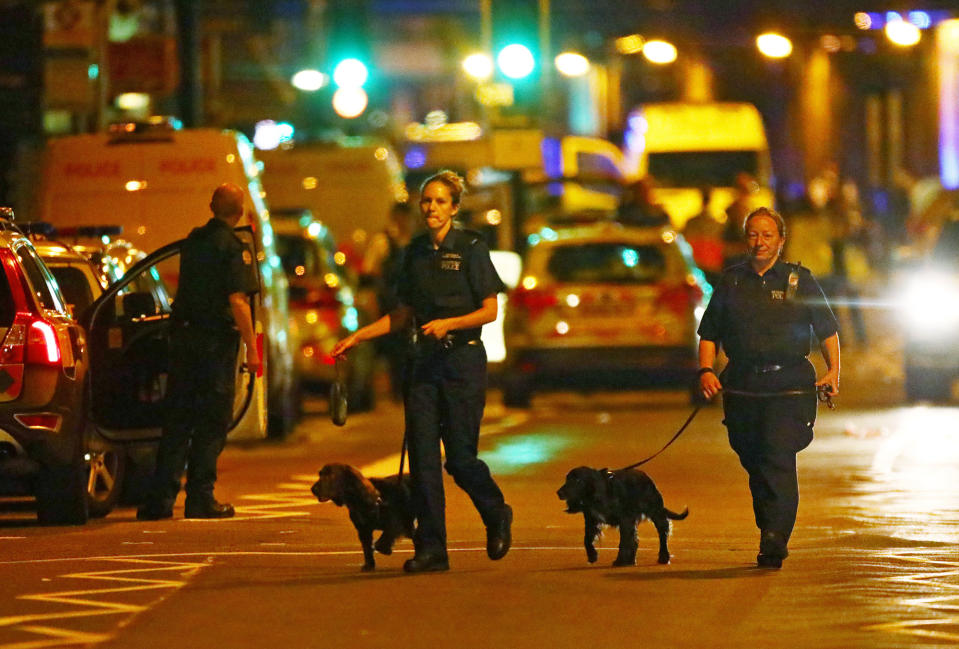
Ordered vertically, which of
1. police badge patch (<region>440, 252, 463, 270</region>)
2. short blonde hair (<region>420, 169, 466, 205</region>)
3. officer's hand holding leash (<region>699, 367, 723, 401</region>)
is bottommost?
officer's hand holding leash (<region>699, 367, 723, 401</region>)

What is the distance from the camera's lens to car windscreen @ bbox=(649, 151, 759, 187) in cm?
4291

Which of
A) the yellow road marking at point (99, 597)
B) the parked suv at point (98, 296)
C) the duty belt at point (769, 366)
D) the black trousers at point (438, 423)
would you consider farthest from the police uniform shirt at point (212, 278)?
the duty belt at point (769, 366)

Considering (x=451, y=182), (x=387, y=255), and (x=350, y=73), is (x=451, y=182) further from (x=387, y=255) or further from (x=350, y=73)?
(x=350, y=73)

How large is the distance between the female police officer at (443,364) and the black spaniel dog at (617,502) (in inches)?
13.5

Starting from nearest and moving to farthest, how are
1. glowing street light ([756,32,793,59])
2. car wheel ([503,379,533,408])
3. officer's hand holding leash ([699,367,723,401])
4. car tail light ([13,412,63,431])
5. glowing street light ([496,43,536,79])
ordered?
officer's hand holding leash ([699,367,723,401]), car tail light ([13,412,63,431]), car wheel ([503,379,533,408]), glowing street light ([496,43,536,79]), glowing street light ([756,32,793,59])

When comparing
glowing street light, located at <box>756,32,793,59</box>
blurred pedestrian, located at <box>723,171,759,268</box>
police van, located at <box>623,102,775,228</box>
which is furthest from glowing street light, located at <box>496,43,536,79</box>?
blurred pedestrian, located at <box>723,171,759,268</box>

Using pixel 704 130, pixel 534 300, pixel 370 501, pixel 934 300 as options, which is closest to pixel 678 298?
pixel 534 300

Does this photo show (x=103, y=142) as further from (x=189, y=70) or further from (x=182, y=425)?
(x=189, y=70)

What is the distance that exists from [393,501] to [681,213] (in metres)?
31.1

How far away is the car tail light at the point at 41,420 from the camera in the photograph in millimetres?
12453

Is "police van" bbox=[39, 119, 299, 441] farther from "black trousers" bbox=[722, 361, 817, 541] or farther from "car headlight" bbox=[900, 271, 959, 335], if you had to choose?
"black trousers" bbox=[722, 361, 817, 541]

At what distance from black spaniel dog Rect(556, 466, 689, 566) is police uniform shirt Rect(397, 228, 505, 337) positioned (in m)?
0.79

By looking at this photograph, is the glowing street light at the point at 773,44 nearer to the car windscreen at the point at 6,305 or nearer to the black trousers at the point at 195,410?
the black trousers at the point at 195,410

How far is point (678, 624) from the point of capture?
906cm
